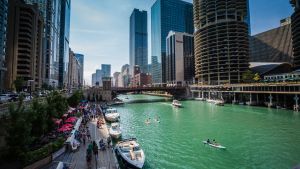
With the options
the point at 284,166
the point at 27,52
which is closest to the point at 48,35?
the point at 27,52

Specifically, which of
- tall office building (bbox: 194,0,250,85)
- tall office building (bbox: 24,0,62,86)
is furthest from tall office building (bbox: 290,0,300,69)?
tall office building (bbox: 24,0,62,86)

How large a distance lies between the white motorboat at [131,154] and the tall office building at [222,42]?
152040 mm

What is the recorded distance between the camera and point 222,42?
171000mm

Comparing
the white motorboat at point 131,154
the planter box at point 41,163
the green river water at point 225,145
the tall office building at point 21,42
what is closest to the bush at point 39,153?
the planter box at point 41,163

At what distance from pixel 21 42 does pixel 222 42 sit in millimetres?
148664

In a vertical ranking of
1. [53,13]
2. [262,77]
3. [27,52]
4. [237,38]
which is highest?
[53,13]

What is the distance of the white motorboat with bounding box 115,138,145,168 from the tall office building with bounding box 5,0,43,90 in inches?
4051

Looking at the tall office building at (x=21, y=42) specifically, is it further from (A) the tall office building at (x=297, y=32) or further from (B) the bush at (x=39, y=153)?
(A) the tall office building at (x=297, y=32)

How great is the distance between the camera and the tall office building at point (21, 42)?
119m

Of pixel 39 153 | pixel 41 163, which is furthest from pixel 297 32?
pixel 41 163

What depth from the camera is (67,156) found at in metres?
27.3

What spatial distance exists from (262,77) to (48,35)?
604ft

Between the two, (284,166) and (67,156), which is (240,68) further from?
(67,156)

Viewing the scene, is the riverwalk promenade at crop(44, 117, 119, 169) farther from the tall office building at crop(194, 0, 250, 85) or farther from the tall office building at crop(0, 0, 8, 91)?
the tall office building at crop(194, 0, 250, 85)
